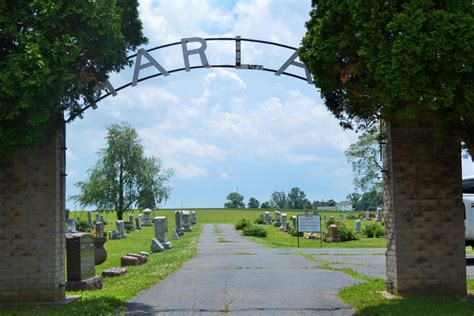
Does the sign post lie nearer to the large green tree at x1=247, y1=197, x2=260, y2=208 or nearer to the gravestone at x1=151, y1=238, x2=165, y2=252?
the gravestone at x1=151, y1=238, x2=165, y2=252

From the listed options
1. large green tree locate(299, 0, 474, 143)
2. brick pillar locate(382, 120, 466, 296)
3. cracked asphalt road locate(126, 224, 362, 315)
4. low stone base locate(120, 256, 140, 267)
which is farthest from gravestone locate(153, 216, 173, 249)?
large green tree locate(299, 0, 474, 143)

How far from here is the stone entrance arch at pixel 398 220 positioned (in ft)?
37.1

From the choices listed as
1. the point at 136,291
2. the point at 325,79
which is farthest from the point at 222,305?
the point at 325,79

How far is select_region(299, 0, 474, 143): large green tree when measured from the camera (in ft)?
28.0

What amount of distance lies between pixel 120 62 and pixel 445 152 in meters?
6.16

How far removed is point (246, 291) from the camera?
12969mm

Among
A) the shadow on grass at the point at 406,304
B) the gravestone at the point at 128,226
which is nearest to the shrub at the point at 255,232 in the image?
the gravestone at the point at 128,226

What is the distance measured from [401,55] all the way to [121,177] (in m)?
57.1

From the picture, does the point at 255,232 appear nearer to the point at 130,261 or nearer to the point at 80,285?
the point at 130,261

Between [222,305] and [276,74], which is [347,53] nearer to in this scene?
[276,74]

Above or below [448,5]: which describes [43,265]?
below

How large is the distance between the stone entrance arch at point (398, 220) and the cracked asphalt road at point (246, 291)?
60.8 inches

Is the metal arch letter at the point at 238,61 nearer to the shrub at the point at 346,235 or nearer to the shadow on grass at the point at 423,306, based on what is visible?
the shadow on grass at the point at 423,306

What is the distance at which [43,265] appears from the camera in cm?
1131
